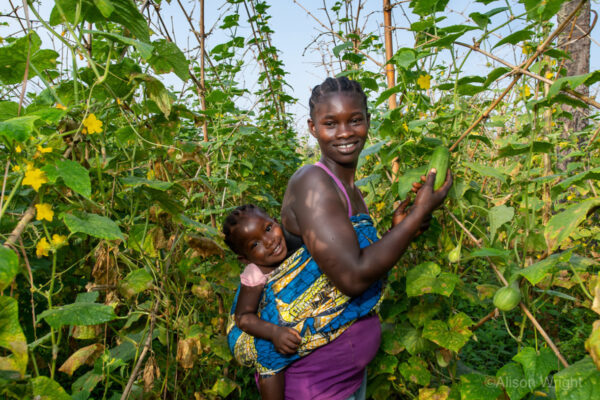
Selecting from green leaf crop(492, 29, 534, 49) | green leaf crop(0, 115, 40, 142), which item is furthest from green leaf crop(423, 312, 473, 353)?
green leaf crop(0, 115, 40, 142)

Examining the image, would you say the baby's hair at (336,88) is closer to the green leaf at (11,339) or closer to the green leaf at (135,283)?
the green leaf at (135,283)

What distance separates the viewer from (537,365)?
1.14m

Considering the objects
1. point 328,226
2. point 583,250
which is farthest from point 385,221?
point 583,250

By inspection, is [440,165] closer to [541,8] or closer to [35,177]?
[541,8]

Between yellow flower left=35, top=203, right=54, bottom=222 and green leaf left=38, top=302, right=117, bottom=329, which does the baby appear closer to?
green leaf left=38, top=302, right=117, bottom=329

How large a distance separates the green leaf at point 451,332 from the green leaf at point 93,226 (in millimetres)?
1214

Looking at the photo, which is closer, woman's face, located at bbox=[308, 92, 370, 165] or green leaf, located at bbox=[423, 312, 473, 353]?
woman's face, located at bbox=[308, 92, 370, 165]

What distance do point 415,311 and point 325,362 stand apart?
1.76ft

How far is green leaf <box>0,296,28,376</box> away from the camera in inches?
28.4

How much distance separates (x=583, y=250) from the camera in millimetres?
2875

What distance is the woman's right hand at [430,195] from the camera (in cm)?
124

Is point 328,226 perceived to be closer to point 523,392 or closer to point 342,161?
point 342,161

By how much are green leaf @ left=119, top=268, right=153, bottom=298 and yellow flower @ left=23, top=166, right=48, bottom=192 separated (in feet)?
1.83

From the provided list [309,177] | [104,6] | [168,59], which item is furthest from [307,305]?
[104,6]
